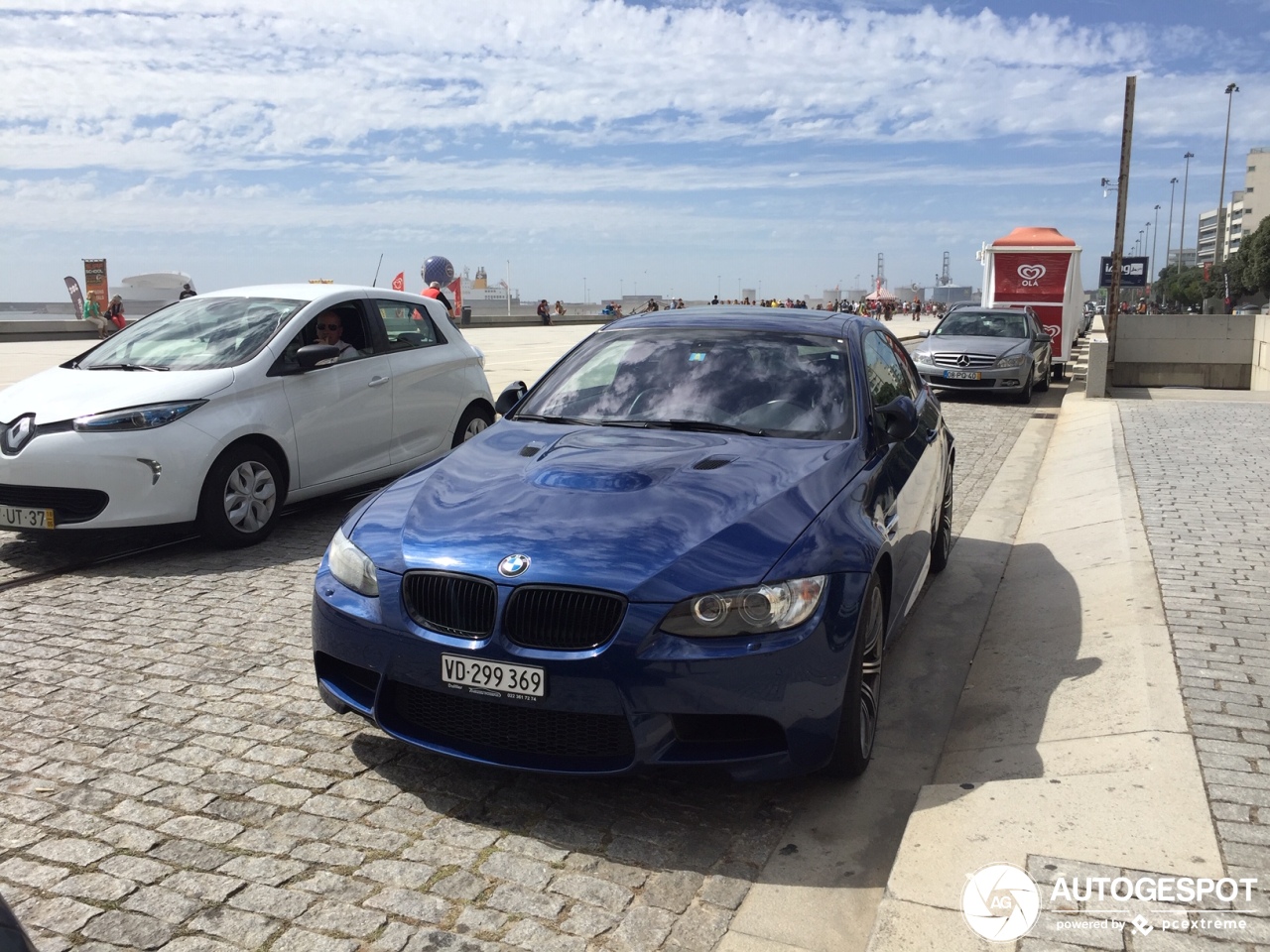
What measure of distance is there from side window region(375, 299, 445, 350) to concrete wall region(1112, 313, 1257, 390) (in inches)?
688

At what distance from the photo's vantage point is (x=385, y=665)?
3594 millimetres

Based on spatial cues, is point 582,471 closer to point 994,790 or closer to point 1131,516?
point 994,790

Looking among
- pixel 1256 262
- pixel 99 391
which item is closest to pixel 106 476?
pixel 99 391

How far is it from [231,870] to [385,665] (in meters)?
0.74

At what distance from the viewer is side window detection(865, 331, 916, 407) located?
514 centimetres

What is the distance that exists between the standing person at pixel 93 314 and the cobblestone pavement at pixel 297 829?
33.5 m

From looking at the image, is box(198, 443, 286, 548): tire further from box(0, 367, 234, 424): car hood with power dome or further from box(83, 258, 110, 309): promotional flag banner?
box(83, 258, 110, 309): promotional flag banner

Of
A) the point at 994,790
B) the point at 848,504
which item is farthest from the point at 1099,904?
the point at 848,504

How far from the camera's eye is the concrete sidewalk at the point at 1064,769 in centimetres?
295

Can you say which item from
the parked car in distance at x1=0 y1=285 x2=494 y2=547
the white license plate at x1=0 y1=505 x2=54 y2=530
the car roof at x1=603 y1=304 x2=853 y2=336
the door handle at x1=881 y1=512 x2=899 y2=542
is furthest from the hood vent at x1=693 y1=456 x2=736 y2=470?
the white license plate at x1=0 y1=505 x2=54 y2=530

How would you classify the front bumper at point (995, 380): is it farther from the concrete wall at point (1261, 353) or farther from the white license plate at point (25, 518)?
the white license plate at point (25, 518)

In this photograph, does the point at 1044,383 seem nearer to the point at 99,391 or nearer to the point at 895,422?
the point at 895,422

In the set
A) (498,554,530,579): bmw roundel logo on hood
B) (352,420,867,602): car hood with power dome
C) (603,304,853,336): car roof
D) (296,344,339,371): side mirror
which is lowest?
(498,554,530,579): bmw roundel logo on hood

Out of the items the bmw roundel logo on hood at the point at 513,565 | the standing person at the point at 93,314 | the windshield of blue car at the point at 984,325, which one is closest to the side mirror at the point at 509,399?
the bmw roundel logo on hood at the point at 513,565
